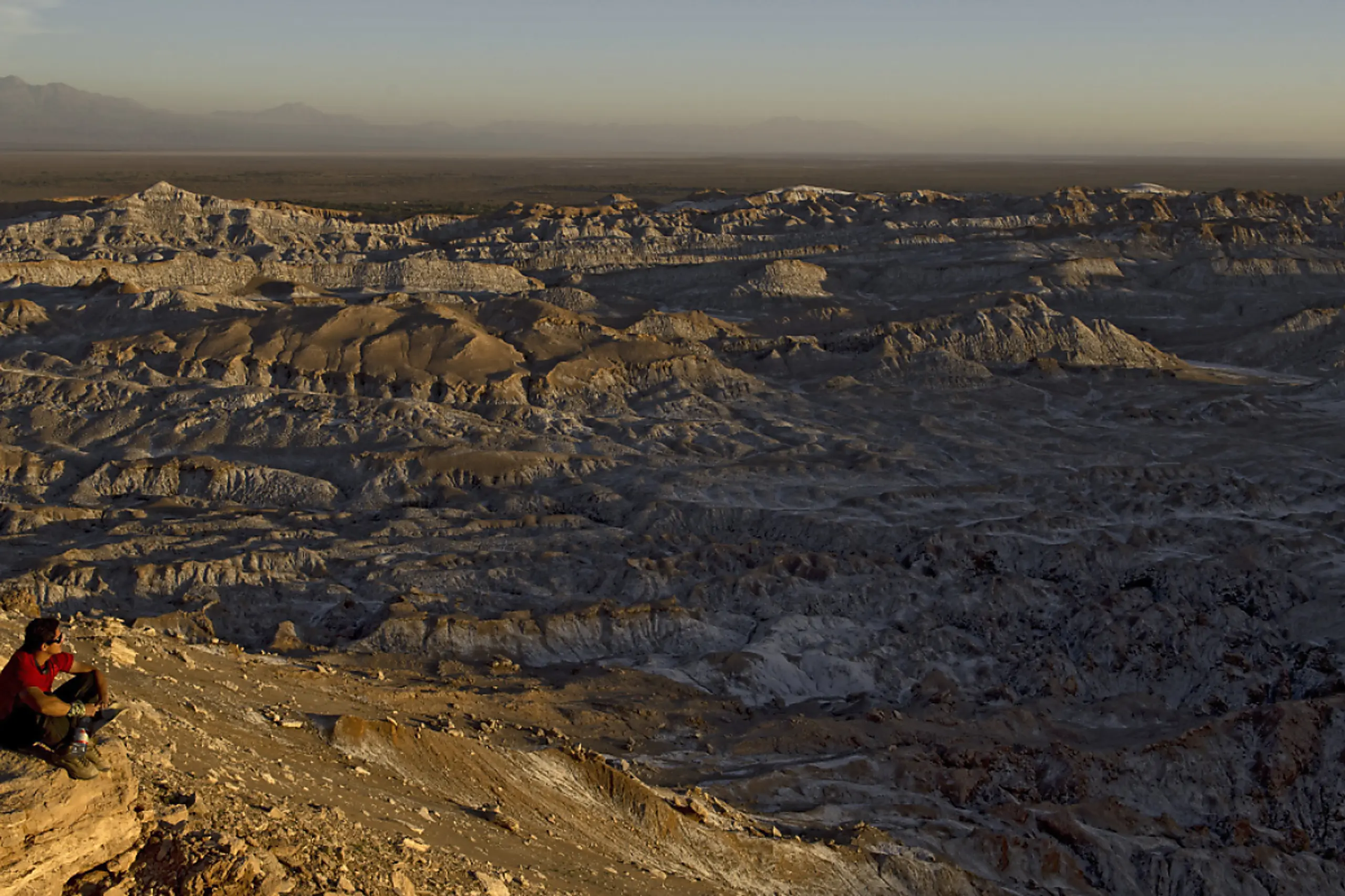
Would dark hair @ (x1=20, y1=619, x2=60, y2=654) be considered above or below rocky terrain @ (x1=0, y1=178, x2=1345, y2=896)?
above

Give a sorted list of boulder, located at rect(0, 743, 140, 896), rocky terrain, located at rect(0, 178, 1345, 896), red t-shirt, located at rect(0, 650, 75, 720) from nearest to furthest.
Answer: boulder, located at rect(0, 743, 140, 896)
red t-shirt, located at rect(0, 650, 75, 720)
rocky terrain, located at rect(0, 178, 1345, 896)

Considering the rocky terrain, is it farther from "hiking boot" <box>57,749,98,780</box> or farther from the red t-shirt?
the red t-shirt

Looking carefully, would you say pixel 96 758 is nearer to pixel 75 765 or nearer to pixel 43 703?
pixel 75 765

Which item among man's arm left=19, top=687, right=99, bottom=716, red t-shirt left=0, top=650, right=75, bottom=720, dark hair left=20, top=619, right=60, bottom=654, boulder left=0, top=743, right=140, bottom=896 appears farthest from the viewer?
dark hair left=20, top=619, right=60, bottom=654

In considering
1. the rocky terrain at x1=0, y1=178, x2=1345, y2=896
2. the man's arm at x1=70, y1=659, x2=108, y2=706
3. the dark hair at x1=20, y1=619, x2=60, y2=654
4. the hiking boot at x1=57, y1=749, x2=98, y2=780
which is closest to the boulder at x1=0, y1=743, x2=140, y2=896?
the hiking boot at x1=57, y1=749, x2=98, y2=780

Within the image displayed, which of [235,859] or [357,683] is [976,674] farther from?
[235,859]

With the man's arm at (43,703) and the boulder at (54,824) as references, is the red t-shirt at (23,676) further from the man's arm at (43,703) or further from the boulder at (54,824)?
the boulder at (54,824)

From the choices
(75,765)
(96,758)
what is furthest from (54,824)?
(96,758)
